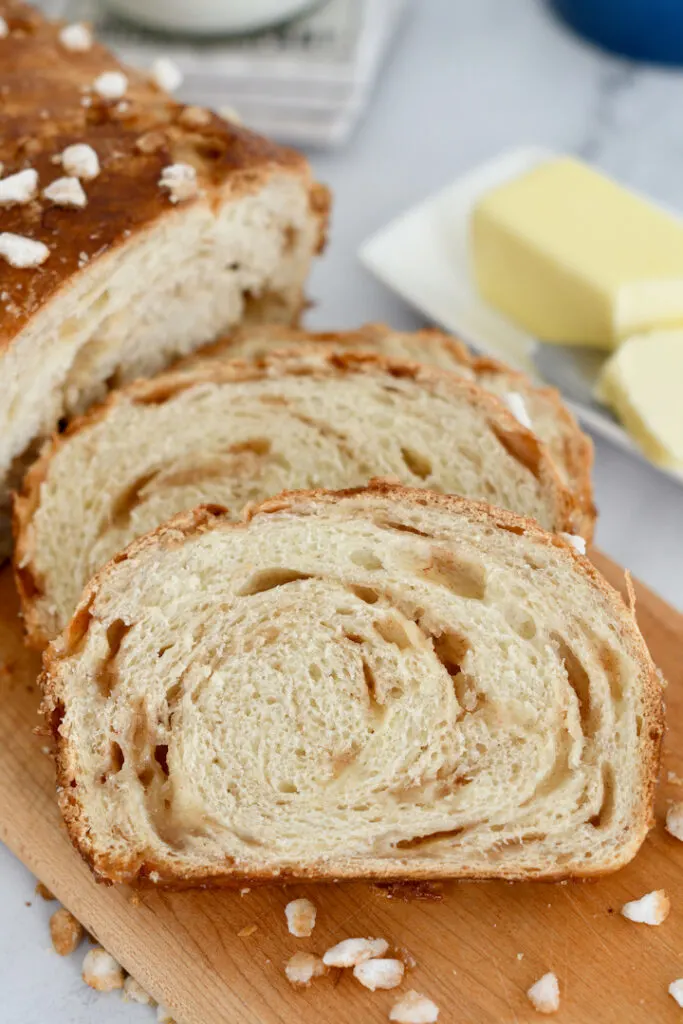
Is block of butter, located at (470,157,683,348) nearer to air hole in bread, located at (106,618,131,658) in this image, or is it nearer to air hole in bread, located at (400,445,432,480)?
air hole in bread, located at (400,445,432,480)

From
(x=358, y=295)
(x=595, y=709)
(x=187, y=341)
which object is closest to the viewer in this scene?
(x=595, y=709)

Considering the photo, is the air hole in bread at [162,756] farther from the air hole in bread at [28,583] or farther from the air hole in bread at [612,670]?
the air hole in bread at [612,670]

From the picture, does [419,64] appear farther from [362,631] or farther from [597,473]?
[362,631]

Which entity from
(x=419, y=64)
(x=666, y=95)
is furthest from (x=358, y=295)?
(x=666, y=95)

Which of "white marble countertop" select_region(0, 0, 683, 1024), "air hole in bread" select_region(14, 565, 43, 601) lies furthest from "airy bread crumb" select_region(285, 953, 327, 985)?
"white marble countertop" select_region(0, 0, 683, 1024)

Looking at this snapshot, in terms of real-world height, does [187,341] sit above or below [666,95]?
below

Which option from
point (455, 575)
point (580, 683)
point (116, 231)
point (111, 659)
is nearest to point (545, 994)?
point (580, 683)

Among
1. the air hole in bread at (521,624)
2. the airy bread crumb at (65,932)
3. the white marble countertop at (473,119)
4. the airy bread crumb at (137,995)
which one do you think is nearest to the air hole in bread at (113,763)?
the airy bread crumb at (65,932)
